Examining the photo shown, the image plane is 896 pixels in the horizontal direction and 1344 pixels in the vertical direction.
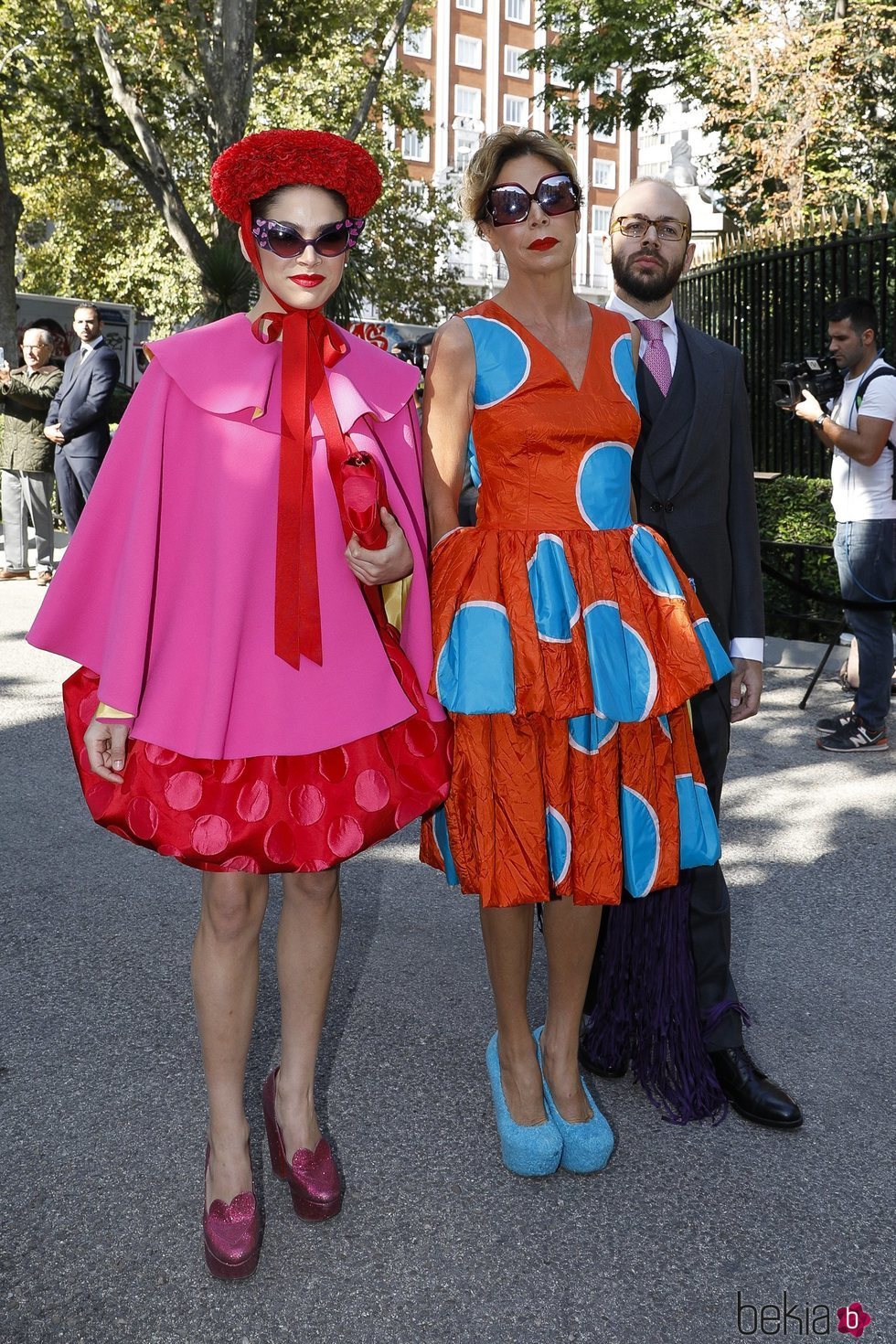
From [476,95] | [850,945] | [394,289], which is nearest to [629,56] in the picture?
[394,289]

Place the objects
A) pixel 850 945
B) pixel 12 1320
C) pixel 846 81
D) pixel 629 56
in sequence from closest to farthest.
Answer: pixel 12 1320, pixel 850 945, pixel 846 81, pixel 629 56

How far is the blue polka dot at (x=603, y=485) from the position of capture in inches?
103

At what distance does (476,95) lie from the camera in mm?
61406

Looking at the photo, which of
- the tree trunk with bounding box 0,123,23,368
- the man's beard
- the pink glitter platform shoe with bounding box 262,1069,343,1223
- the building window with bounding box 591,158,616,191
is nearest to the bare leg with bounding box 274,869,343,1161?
the pink glitter platform shoe with bounding box 262,1069,343,1223

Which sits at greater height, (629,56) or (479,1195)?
(629,56)

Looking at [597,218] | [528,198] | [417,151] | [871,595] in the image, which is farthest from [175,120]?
[597,218]

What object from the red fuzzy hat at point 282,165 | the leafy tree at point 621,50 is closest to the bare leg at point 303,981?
the red fuzzy hat at point 282,165

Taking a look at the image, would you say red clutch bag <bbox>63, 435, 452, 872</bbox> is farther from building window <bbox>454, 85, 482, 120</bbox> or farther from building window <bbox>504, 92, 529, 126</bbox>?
building window <bbox>504, 92, 529, 126</bbox>

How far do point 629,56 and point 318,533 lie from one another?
60.0ft

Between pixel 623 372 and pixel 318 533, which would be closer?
pixel 318 533

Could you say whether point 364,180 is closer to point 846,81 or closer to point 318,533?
point 318,533

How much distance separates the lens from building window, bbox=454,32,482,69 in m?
60.3

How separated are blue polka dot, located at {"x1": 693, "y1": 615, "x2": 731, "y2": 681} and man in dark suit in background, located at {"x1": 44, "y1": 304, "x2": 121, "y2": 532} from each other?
8.30 m

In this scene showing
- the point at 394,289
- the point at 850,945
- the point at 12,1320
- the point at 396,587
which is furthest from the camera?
the point at 394,289
